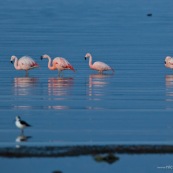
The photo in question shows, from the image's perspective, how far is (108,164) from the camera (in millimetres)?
12742

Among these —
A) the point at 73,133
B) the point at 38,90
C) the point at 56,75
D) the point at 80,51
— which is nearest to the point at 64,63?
the point at 56,75

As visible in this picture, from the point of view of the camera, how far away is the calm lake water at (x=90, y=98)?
13172 mm

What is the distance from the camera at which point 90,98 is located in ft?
65.1

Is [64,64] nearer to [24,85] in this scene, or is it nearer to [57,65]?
[57,65]

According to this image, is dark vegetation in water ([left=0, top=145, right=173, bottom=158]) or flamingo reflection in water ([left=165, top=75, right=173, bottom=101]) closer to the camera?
dark vegetation in water ([left=0, top=145, right=173, bottom=158])

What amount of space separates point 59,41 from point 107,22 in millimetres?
13817

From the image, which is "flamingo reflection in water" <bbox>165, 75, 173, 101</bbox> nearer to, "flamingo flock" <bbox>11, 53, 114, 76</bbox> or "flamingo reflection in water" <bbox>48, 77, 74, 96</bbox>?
"flamingo flock" <bbox>11, 53, 114, 76</bbox>

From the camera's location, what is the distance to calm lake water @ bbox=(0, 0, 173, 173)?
13172 mm

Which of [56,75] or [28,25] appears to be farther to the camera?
[28,25]

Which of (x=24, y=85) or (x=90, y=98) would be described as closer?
(x=90, y=98)

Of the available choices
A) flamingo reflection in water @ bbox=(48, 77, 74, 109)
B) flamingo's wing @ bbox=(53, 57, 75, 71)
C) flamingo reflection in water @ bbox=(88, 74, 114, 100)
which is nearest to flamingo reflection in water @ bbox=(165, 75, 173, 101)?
flamingo reflection in water @ bbox=(88, 74, 114, 100)

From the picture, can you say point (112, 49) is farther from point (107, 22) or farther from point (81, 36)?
point (107, 22)

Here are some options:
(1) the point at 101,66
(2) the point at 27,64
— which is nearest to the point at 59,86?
(2) the point at 27,64

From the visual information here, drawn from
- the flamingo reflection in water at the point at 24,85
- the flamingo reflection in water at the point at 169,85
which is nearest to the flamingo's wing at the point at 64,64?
the flamingo reflection in water at the point at 24,85
